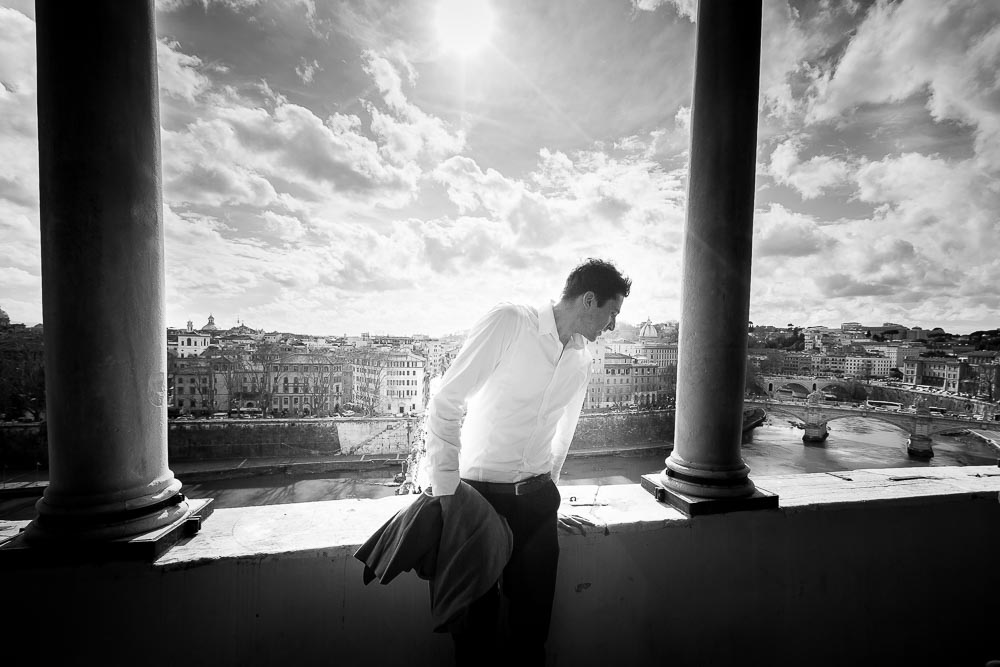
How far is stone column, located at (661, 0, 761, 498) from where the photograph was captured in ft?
7.69

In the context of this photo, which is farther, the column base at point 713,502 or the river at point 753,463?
the river at point 753,463

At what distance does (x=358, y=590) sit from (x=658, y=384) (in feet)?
194

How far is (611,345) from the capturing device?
59.5 meters

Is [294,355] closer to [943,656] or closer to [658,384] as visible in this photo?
[658,384]

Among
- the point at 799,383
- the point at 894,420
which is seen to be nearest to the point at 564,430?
the point at 894,420

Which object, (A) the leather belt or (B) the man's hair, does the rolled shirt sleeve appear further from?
(B) the man's hair

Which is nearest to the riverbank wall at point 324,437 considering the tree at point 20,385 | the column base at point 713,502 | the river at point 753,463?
the tree at point 20,385

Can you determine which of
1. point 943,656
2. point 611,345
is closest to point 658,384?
point 611,345

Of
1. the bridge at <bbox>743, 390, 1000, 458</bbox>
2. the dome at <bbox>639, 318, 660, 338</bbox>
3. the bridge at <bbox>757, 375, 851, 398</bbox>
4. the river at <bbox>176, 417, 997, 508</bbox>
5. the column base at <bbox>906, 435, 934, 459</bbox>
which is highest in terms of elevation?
the dome at <bbox>639, 318, 660, 338</bbox>

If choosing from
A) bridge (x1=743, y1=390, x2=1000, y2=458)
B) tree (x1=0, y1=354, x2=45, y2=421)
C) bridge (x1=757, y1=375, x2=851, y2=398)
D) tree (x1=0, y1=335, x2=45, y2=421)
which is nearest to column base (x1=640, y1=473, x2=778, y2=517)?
bridge (x1=743, y1=390, x2=1000, y2=458)

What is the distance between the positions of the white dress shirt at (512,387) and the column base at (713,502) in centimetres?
96

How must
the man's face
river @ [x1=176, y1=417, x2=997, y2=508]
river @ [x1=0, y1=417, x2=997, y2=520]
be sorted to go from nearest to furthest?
the man's face
river @ [x1=0, y1=417, x2=997, y2=520]
river @ [x1=176, y1=417, x2=997, y2=508]

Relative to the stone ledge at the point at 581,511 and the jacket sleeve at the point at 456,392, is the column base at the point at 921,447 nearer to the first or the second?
the stone ledge at the point at 581,511

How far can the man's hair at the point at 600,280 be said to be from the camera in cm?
175
